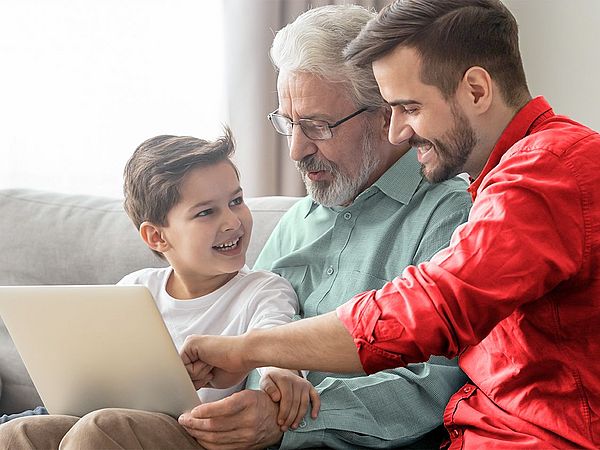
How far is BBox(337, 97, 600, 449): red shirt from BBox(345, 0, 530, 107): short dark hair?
0.24ft

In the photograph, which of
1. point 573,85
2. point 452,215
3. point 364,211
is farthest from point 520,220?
point 573,85

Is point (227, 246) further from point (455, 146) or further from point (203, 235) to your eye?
point (455, 146)

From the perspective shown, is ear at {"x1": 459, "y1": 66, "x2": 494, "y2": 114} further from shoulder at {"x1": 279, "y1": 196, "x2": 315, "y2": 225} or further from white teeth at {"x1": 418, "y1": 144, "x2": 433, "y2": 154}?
shoulder at {"x1": 279, "y1": 196, "x2": 315, "y2": 225}

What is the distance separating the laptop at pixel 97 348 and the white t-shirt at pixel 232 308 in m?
0.27

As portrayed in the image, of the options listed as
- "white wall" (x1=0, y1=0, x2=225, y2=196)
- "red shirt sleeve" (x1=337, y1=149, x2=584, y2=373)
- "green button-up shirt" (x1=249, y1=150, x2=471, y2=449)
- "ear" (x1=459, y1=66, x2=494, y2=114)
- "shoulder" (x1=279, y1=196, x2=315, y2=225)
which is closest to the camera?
"red shirt sleeve" (x1=337, y1=149, x2=584, y2=373)

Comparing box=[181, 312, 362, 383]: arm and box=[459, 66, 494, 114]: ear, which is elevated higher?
box=[459, 66, 494, 114]: ear

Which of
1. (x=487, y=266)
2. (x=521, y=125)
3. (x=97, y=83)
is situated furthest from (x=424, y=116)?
(x=97, y=83)

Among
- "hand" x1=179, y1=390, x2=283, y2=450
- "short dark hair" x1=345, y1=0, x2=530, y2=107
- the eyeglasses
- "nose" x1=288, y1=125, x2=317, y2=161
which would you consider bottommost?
"hand" x1=179, y1=390, x2=283, y2=450

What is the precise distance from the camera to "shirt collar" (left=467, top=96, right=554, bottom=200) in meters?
1.43

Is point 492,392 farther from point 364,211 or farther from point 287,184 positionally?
point 287,184

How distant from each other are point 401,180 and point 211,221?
0.40 metres

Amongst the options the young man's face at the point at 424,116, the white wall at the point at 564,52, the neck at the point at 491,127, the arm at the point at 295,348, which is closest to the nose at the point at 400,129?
the young man's face at the point at 424,116

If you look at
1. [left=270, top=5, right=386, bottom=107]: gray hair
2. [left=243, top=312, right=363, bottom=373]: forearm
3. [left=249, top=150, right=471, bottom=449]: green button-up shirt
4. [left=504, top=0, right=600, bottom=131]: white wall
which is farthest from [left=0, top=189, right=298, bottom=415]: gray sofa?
[left=504, top=0, right=600, bottom=131]: white wall

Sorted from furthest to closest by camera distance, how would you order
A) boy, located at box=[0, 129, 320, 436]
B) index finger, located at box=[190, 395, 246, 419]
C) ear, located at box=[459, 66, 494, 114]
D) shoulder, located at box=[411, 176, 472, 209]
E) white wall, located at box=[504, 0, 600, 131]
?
white wall, located at box=[504, 0, 600, 131] < boy, located at box=[0, 129, 320, 436] < shoulder, located at box=[411, 176, 472, 209] < index finger, located at box=[190, 395, 246, 419] < ear, located at box=[459, 66, 494, 114]
